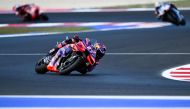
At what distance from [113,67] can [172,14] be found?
12482 millimetres

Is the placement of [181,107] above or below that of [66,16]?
above

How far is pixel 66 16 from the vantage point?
30734 millimetres

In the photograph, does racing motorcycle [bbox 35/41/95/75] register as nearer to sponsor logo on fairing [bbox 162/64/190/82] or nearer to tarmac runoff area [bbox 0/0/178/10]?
sponsor logo on fairing [bbox 162/64/190/82]

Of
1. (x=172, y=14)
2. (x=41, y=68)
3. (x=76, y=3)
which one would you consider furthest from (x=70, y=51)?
(x=76, y=3)

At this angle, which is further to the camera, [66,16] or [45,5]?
[45,5]

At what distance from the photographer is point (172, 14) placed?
25.9m

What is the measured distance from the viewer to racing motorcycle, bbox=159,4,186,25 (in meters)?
25.6

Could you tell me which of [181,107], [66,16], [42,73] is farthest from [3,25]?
[181,107]

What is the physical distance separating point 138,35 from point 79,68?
33.0 feet

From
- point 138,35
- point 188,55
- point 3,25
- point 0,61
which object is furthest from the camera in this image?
point 3,25

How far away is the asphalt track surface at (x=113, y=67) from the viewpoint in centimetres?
1018

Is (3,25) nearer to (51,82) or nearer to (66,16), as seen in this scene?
(66,16)

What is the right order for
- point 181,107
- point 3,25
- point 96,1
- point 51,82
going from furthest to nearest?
point 96,1, point 3,25, point 51,82, point 181,107

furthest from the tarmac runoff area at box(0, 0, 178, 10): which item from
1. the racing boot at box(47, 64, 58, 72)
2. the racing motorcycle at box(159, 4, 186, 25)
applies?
the racing boot at box(47, 64, 58, 72)
